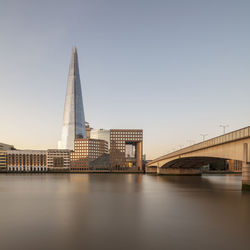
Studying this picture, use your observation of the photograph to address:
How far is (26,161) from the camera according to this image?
178875 millimetres

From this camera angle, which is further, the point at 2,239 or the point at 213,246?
the point at 2,239

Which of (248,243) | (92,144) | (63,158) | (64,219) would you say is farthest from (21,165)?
(248,243)

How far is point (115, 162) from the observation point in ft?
620

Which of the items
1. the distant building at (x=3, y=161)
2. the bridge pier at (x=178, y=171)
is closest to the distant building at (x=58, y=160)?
the distant building at (x=3, y=161)

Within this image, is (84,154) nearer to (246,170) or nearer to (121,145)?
(121,145)

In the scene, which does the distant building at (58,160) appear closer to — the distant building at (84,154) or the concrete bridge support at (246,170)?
the distant building at (84,154)

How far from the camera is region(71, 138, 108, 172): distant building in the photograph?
7106 inches

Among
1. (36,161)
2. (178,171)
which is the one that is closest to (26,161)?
(36,161)

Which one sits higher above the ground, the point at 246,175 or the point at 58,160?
the point at 246,175

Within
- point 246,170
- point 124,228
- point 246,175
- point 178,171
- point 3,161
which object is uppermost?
point 246,170

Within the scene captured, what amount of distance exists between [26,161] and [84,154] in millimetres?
42923

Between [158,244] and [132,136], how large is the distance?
179235 millimetres

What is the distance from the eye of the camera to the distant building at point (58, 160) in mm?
179000

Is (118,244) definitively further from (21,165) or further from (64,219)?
(21,165)
